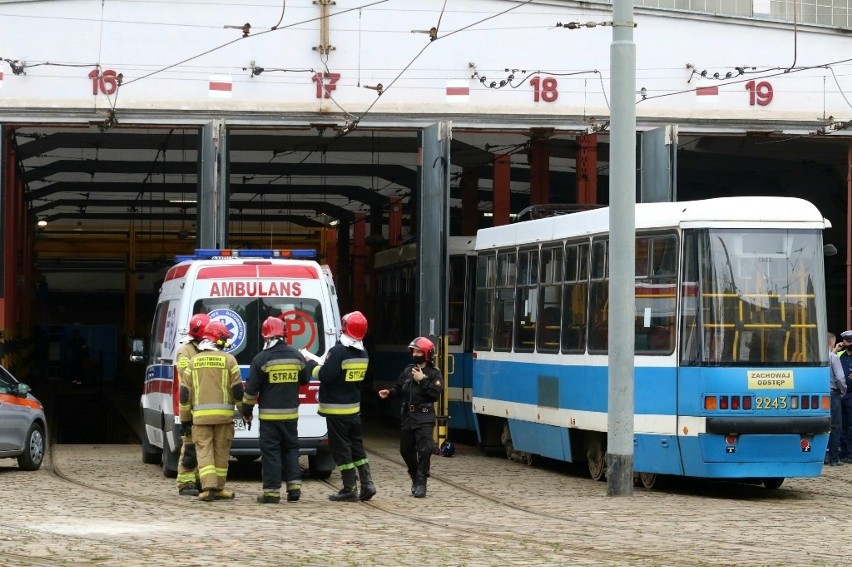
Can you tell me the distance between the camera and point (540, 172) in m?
31.2

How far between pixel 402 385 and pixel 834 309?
25855 mm

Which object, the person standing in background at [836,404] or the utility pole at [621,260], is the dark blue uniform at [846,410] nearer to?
the person standing in background at [836,404]

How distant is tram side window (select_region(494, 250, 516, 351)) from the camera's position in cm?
2044

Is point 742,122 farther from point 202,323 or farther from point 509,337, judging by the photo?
point 202,323

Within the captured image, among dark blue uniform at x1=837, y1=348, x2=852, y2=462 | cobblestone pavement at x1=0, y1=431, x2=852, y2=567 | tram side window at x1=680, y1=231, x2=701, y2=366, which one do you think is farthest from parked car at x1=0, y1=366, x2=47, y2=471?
dark blue uniform at x1=837, y1=348, x2=852, y2=462

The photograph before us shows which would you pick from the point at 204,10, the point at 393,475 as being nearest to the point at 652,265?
the point at 393,475

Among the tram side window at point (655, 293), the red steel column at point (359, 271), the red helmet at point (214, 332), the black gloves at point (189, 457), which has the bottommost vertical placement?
the black gloves at point (189, 457)

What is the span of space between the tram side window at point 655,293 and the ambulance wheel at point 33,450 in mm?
7259

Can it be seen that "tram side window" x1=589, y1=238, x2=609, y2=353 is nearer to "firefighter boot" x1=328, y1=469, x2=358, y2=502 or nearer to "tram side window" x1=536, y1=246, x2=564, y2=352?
"tram side window" x1=536, y1=246, x2=564, y2=352

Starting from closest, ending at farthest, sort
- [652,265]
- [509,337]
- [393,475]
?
[652,265], [393,475], [509,337]

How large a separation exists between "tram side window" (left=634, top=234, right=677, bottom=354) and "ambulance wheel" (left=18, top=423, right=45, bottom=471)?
23.8ft

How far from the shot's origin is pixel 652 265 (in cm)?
1653

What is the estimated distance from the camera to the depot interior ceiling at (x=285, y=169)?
31.4 metres

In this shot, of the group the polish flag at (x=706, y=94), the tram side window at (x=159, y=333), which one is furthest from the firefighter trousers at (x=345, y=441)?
the polish flag at (x=706, y=94)
